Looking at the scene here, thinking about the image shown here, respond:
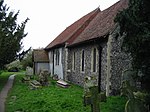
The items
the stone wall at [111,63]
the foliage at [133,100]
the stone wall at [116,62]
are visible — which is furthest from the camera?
the stone wall at [111,63]

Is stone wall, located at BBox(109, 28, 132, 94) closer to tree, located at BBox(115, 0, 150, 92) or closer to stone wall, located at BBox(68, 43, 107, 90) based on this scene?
stone wall, located at BBox(68, 43, 107, 90)

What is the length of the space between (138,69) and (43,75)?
1373 centimetres

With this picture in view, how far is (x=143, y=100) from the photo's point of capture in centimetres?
984

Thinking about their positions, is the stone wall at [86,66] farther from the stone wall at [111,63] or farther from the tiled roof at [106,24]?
the tiled roof at [106,24]

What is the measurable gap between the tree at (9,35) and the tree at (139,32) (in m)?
14.5

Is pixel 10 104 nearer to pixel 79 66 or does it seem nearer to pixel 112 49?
pixel 112 49

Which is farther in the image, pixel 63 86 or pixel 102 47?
pixel 63 86

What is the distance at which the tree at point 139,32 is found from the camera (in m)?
10.1

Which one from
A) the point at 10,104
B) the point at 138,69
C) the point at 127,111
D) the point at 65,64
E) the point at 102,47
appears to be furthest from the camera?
the point at 65,64

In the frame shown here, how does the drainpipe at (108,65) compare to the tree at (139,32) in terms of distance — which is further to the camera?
the drainpipe at (108,65)

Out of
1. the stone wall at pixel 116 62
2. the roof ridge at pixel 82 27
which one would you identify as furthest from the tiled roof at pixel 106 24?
the roof ridge at pixel 82 27

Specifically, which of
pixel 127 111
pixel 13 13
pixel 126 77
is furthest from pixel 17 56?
pixel 127 111

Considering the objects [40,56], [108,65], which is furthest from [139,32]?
[40,56]

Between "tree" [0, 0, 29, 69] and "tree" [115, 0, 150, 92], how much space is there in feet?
47.7
